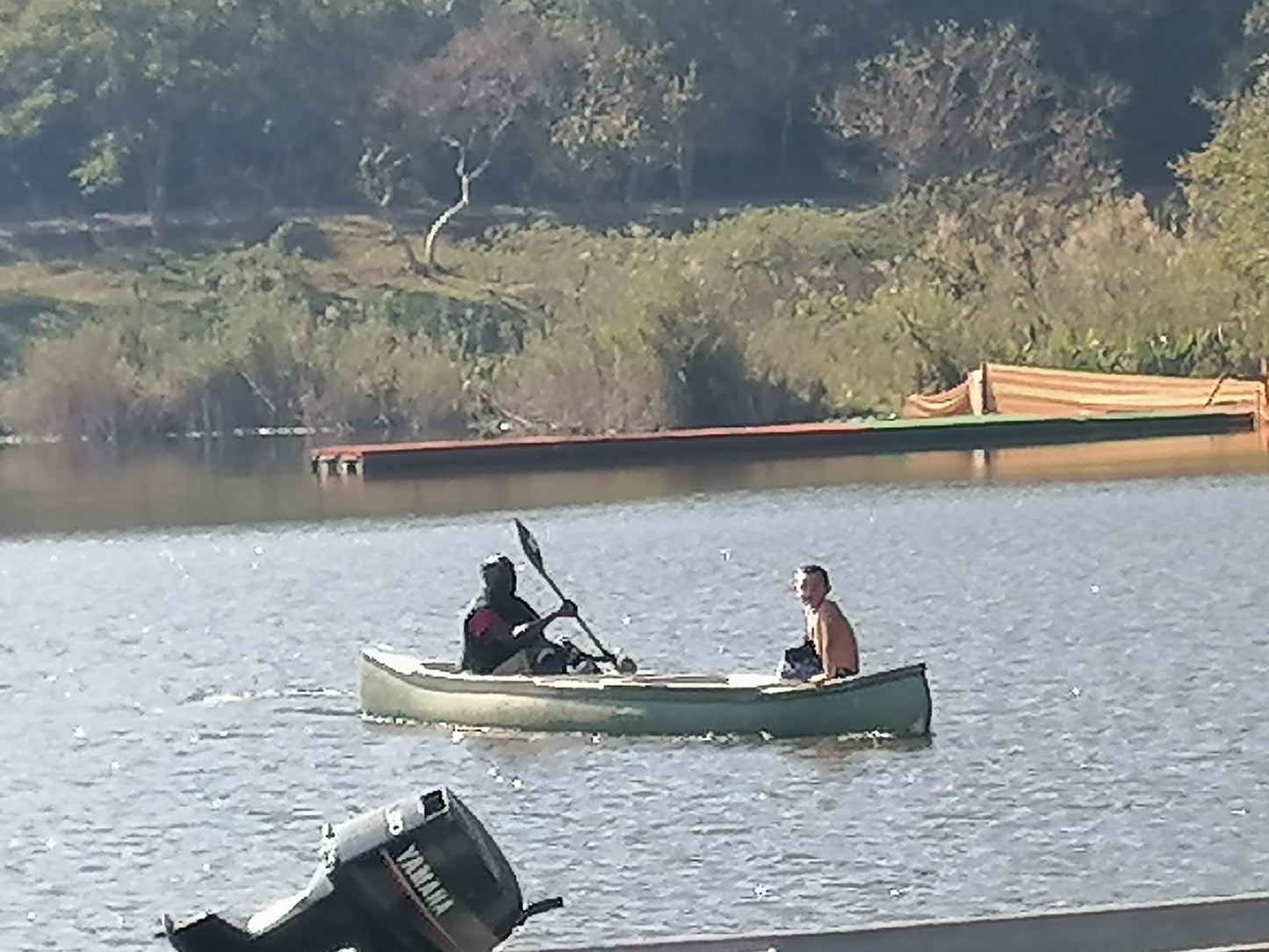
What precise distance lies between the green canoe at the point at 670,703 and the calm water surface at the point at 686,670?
0.17 meters

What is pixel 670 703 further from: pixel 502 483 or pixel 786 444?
pixel 786 444

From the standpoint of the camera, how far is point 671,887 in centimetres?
1922

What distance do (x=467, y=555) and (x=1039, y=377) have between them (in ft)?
62.0

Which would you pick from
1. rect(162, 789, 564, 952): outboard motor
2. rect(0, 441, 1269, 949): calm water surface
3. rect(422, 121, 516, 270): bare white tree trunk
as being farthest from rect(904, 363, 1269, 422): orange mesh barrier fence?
rect(162, 789, 564, 952): outboard motor

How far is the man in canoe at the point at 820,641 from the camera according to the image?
2255cm

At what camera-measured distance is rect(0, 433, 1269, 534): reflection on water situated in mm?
47906

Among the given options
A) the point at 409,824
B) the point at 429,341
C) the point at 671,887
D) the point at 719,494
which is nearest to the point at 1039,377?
the point at 719,494

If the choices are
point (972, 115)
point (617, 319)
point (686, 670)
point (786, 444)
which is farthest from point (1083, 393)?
point (972, 115)

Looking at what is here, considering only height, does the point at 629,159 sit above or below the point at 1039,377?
above

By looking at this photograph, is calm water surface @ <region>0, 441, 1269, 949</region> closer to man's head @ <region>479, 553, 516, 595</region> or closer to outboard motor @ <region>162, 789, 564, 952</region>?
man's head @ <region>479, 553, 516, 595</region>

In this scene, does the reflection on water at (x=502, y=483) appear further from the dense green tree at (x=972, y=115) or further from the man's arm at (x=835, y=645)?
the dense green tree at (x=972, y=115)

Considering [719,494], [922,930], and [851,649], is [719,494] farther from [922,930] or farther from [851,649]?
[922,930]

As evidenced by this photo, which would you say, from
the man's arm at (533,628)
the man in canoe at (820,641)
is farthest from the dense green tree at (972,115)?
the man in canoe at (820,641)

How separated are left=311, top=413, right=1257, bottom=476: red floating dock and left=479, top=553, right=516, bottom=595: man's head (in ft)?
97.6
